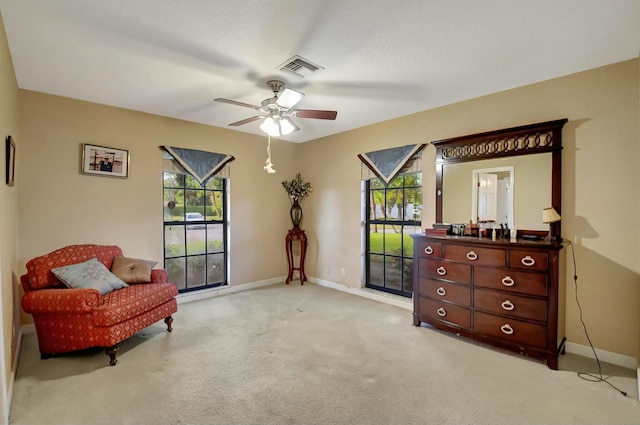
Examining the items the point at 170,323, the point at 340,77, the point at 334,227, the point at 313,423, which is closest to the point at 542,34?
the point at 340,77

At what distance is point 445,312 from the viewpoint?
3.17 m

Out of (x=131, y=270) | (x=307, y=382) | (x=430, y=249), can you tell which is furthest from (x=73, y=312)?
(x=430, y=249)

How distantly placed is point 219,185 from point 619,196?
479 cm

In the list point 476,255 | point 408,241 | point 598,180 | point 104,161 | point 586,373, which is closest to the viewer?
point 586,373

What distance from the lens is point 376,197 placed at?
4680mm

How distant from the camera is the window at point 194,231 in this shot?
14.2 feet

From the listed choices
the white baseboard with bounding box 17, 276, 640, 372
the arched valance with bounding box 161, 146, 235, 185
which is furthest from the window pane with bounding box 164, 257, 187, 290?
the arched valance with bounding box 161, 146, 235, 185

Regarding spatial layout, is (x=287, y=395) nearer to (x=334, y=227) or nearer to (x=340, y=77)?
(x=340, y=77)

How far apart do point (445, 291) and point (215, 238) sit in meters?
3.44

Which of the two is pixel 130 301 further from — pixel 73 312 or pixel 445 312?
pixel 445 312

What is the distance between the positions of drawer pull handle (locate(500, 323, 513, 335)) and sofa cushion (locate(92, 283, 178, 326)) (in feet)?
10.9

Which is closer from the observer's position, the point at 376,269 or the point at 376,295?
the point at 376,295

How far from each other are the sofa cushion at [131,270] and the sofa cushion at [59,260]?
13 cm

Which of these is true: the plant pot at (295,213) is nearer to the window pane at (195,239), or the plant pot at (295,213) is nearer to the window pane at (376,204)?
the window pane at (376,204)
